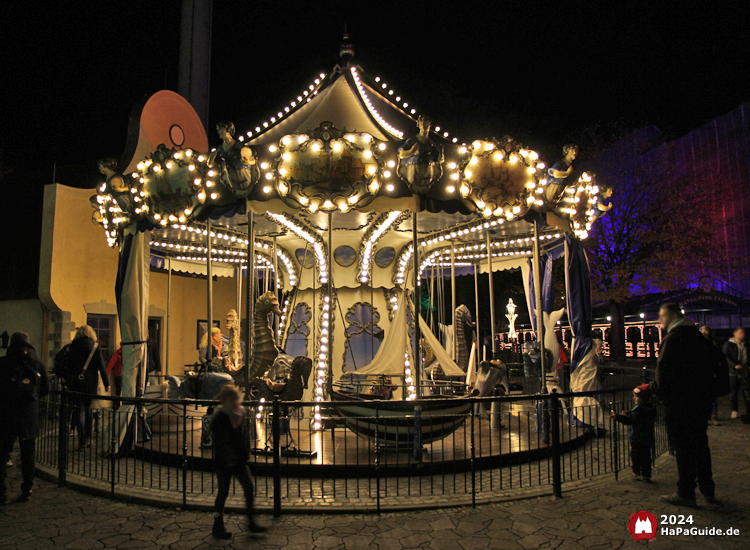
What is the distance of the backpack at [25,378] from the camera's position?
5266 mm

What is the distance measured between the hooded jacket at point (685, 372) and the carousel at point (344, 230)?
7.06 feet

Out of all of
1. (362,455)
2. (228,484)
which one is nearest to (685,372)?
(362,455)

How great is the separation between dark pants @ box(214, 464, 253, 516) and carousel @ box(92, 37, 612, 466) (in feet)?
2.86

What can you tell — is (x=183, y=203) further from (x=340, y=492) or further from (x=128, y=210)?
(x=340, y=492)

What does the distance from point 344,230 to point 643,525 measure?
6.78 metres

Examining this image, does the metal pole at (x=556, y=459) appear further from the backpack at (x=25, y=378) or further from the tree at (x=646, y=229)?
the tree at (x=646, y=229)

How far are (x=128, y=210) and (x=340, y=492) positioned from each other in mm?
4980

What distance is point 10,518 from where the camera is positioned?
476 cm

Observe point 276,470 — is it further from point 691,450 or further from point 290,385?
point 691,450

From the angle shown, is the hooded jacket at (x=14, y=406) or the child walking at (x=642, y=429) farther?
the child walking at (x=642, y=429)

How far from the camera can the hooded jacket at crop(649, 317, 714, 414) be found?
4.71 metres

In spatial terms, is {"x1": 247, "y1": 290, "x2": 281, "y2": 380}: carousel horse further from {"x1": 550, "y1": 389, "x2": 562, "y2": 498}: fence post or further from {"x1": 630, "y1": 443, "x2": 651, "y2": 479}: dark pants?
{"x1": 630, "y1": 443, "x2": 651, "y2": 479}: dark pants

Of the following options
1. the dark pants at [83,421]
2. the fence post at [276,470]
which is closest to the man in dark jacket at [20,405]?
the dark pants at [83,421]

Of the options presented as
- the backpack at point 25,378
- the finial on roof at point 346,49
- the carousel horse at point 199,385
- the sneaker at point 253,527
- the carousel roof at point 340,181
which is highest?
the finial on roof at point 346,49
